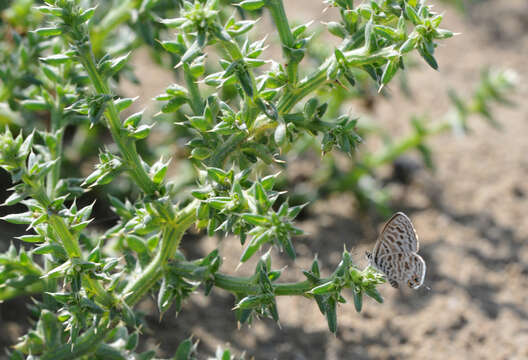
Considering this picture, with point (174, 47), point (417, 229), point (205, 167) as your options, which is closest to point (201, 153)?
point (205, 167)

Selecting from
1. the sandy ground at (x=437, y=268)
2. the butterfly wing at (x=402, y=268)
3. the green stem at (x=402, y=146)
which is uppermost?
the butterfly wing at (x=402, y=268)

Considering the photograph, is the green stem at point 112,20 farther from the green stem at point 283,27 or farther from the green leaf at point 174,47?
the green stem at point 283,27

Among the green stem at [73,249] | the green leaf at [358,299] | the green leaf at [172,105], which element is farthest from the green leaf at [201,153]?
the green leaf at [358,299]

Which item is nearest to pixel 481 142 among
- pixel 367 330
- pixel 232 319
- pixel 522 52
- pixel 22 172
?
pixel 522 52

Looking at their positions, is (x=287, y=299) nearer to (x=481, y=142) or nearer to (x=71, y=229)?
(x=71, y=229)

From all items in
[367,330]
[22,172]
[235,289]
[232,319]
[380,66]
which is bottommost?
[367,330]

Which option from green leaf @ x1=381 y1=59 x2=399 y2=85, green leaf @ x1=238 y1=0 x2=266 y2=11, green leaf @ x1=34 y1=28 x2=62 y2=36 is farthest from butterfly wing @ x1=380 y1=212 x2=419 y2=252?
green leaf @ x1=34 y1=28 x2=62 y2=36
